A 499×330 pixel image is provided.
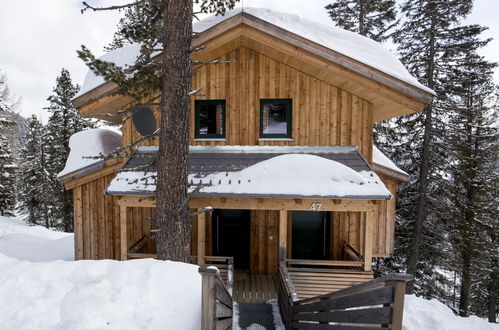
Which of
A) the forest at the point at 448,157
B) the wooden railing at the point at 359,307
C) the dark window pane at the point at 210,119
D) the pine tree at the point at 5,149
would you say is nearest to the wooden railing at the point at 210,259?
the wooden railing at the point at 359,307

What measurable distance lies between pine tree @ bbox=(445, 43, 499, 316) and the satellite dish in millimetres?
13230

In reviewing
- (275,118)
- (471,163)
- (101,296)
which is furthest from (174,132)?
(471,163)

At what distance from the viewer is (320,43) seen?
276 inches

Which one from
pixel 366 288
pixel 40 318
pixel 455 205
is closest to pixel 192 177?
pixel 40 318

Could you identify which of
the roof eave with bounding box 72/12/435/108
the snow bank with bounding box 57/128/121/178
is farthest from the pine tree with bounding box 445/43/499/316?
the snow bank with bounding box 57/128/121/178

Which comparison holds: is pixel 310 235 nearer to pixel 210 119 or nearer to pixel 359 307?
pixel 359 307

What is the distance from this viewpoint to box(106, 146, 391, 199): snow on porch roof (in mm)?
6227

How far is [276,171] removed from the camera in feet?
22.1

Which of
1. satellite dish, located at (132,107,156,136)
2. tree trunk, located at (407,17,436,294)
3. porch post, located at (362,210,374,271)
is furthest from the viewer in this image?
tree trunk, located at (407,17,436,294)

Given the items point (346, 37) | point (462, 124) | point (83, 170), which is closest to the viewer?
point (83, 170)

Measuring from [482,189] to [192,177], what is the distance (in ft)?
43.2

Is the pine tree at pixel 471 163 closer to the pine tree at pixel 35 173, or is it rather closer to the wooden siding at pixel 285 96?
the wooden siding at pixel 285 96

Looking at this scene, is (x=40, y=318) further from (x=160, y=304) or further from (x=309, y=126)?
(x=309, y=126)

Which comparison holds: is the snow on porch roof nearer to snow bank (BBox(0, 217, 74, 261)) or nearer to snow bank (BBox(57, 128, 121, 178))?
snow bank (BBox(57, 128, 121, 178))
